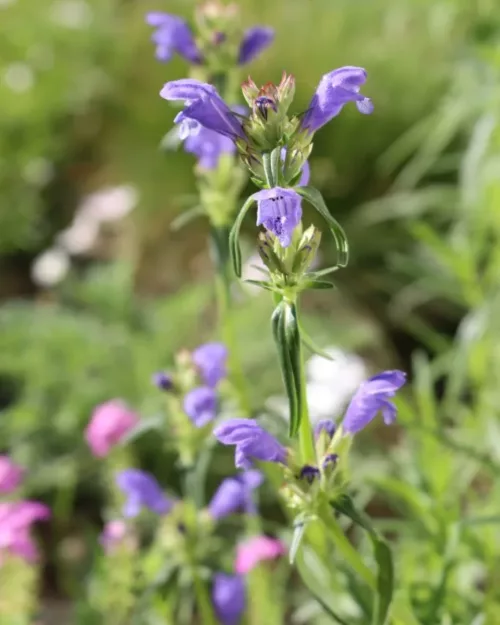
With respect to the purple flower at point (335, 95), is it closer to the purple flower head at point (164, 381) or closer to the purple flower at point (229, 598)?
the purple flower head at point (164, 381)

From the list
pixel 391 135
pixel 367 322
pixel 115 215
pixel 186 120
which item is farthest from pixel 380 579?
pixel 391 135

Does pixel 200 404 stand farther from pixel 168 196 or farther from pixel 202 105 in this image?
pixel 168 196

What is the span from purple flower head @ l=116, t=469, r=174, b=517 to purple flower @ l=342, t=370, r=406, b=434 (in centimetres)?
32

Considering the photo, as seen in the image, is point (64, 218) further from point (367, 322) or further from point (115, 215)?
point (367, 322)

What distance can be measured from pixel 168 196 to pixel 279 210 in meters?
→ 2.01

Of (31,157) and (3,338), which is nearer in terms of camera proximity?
(3,338)

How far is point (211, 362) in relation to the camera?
0.75m

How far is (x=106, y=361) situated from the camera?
5.33ft

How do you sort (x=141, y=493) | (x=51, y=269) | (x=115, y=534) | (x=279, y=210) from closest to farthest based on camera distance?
(x=279, y=210)
(x=141, y=493)
(x=115, y=534)
(x=51, y=269)

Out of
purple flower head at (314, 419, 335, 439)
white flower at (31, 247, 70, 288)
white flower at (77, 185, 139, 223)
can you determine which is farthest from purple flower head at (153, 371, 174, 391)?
white flower at (77, 185, 139, 223)

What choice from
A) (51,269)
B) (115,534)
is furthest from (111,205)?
(115,534)

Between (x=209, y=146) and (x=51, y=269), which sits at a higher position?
(x=209, y=146)

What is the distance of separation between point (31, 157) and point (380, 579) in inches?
87.9

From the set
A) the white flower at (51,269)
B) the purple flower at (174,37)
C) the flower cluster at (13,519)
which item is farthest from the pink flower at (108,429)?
the white flower at (51,269)
